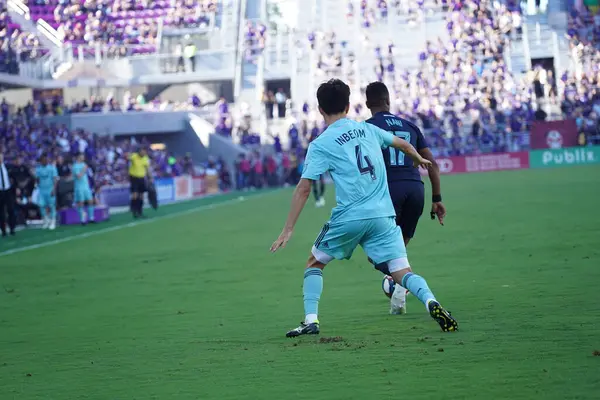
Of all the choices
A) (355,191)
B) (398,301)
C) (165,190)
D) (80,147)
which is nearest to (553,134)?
(165,190)

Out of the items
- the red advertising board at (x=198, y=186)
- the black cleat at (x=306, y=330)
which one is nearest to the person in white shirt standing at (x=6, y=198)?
the black cleat at (x=306, y=330)

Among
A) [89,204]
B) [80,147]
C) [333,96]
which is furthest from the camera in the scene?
[80,147]

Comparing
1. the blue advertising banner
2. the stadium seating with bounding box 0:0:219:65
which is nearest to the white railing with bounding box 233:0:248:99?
the stadium seating with bounding box 0:0:219:65

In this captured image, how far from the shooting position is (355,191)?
846 centimetres

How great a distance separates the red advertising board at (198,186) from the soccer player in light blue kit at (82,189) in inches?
646

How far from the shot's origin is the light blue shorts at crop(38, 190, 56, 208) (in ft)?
93.6

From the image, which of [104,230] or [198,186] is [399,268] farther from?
[198,186]

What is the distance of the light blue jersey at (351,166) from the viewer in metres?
8.41

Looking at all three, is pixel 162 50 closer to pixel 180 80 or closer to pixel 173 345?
pixel 180 80

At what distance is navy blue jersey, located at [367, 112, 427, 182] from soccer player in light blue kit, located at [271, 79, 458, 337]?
104 centimetres

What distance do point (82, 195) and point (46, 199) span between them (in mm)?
907

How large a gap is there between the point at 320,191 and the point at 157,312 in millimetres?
20678

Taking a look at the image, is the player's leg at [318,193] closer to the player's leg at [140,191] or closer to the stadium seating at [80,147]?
the player's leg at [140,191]

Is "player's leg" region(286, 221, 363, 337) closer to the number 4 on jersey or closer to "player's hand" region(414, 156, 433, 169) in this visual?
the number 4 on jersey
